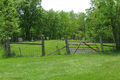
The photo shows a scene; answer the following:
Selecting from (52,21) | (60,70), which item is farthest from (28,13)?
(60,70)

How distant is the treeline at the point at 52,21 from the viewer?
1902 cm

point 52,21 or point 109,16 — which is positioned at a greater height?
point 52,21

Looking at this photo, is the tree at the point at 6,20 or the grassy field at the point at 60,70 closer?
the grassy field at the point at 60,70

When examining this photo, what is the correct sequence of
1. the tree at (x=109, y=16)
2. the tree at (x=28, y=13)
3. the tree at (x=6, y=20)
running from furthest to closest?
the tree at (x=28, y=13)
the tree at (x=109, y=16)
the tree at (x=6, y=20)

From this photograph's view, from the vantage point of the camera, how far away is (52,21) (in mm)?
60094

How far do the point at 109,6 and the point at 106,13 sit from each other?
1.11 m

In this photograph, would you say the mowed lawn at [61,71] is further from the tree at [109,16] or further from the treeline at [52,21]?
the tree at [109,16]

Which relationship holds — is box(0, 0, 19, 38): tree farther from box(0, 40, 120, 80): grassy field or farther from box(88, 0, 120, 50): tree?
box(88, 0, 120, 50): tree

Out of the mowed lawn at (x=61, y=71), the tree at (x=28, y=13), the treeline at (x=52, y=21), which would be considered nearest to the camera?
the mowed lawn at (x=61, y=71)

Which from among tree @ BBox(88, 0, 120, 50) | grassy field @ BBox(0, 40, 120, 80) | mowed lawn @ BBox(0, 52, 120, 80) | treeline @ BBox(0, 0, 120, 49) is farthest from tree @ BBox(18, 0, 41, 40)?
mowed lawn @ BBox(0, 52, 120, 80)

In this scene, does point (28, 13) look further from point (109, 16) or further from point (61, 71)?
point (61, 71)

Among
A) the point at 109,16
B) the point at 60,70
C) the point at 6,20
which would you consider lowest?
the point at 60,70

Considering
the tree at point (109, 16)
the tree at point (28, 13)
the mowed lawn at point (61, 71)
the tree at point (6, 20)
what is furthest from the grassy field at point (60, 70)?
the tree at point (28, 13)

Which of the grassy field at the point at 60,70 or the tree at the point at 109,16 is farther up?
the tree at the point at 109,16
